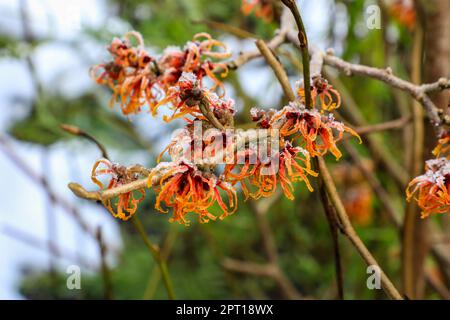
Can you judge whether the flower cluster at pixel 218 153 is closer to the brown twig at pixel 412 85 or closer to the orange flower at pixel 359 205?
the brown twig at pixel 412 85

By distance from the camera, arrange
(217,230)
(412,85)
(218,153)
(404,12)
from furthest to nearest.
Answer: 1. (217,230)
2. (404,12)
3. (412,85)
4. (218,153)

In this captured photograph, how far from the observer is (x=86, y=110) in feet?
4.26

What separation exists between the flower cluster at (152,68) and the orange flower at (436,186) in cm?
20

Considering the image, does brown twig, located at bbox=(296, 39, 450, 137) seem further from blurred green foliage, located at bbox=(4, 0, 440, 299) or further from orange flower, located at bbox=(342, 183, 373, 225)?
orange flower, located at bbox=(342, 183, 373, 225)

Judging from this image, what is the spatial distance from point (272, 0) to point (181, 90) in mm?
325

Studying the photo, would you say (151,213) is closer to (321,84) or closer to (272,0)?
(272,0)

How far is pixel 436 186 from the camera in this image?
16.9 inches

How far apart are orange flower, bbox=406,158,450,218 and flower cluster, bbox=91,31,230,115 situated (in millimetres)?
197

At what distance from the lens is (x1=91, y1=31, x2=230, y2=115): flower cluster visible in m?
0.51

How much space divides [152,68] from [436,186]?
0.27 m

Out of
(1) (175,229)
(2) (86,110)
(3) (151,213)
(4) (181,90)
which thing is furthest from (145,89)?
(3) (151,213)

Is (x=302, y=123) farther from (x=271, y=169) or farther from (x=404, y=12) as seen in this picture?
(x=404, y=12)

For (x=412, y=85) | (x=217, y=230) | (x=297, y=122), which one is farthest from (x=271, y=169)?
(x=217, y=230)

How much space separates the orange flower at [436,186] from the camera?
16.8 inches
